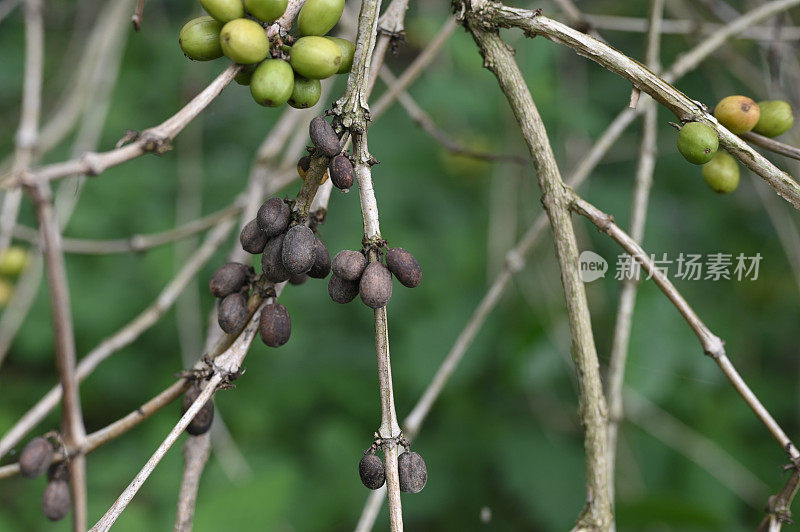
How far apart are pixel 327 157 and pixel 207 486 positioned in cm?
271

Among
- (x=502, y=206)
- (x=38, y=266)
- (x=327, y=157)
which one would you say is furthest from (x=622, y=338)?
(x=38, y=266)

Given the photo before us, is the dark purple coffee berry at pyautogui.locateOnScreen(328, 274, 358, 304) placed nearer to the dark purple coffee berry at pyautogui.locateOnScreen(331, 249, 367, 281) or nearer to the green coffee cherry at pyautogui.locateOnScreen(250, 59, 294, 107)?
the dark purple coffee berry at pyautogui.locateOnScreen(331, 249, 367, 281)

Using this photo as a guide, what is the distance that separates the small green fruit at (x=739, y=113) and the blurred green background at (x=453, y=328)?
5.23 ft

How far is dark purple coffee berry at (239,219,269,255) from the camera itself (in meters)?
1.24

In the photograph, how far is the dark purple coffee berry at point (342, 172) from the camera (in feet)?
3.71

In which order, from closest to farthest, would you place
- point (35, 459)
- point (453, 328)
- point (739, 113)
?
point (35, 459)
point (739, 113)
point (453, 328)

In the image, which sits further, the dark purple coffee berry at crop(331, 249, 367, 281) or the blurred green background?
the blurred green background

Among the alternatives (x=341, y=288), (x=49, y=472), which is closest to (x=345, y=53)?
(x=341, y=288)

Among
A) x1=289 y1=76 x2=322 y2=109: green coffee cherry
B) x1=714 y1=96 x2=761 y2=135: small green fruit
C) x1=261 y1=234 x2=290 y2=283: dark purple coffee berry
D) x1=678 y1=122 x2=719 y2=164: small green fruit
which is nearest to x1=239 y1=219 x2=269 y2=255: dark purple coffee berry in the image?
x1=261 y1=234 x2=290 y2=283: dark purple coffee berry

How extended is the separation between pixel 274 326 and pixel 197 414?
0.23 meters

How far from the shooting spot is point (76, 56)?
13.6ft

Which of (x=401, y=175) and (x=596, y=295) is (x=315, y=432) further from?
(x=596, y=295)

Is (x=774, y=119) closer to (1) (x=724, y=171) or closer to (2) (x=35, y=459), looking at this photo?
(1) (x=724, y=171)

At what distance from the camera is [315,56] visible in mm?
1211
